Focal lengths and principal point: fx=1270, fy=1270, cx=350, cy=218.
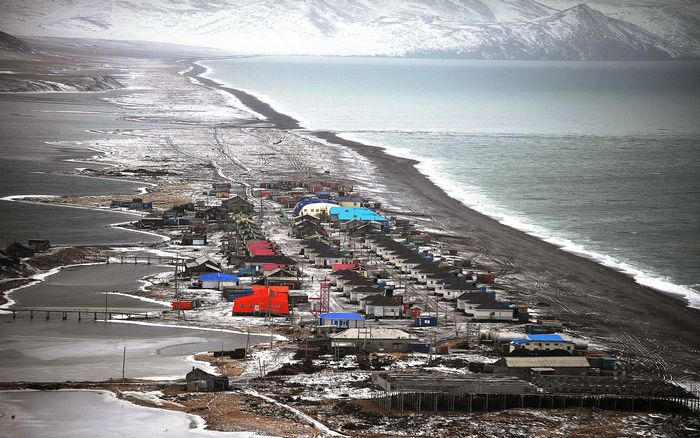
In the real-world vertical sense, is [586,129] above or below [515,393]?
above

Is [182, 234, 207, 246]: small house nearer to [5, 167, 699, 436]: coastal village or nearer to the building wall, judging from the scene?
[5, 167, 699, 436]: coastal village

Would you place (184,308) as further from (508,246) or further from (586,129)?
(586,129)

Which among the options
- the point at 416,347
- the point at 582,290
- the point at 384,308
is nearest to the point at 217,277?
the point at 384,308

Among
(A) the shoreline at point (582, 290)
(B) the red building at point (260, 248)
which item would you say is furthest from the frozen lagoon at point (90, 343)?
(A) the shoreline at point (582, 290)

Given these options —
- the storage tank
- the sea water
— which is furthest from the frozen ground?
the sea water

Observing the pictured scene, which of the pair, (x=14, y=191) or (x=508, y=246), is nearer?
(x=508, y=246)

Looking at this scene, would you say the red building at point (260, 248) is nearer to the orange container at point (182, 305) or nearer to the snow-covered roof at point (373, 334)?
the orange container at point (182, 305)

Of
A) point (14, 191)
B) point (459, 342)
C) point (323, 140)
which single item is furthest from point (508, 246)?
point (323, 140)
